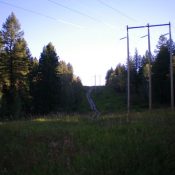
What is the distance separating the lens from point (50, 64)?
60.5 m

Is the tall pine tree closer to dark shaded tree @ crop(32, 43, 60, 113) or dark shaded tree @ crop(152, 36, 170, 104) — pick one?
dark shaded tree @ crop(32, 43, 60, 113)

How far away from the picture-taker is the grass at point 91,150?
1116 cm

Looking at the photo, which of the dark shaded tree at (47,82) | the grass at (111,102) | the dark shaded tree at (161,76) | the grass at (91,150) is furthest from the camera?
the grass at (111,102)

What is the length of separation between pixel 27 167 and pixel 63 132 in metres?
4.52

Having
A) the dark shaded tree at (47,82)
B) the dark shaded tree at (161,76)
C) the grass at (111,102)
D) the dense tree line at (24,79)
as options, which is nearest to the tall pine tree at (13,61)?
the dense tree line at (24,79)

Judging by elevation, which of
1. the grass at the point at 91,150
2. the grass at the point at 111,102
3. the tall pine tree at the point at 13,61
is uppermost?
the tall pine tree at the point at 13,61

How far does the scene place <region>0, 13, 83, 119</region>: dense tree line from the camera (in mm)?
51438

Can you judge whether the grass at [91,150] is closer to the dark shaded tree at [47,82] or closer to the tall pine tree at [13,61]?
the tall pine tree at [13,61]

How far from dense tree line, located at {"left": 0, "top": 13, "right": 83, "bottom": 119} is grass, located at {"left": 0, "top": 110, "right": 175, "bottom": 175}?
30010mm

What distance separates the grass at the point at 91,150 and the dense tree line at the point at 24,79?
98.5 feet

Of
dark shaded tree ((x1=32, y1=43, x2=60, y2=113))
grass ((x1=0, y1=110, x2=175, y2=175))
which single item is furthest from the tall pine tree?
grass ((x1=0, y1=110, x2=175, y2=175))

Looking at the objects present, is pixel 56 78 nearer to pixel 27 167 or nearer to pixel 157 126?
pixel 157 126

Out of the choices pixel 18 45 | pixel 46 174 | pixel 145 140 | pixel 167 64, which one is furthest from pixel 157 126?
pixel 167 64

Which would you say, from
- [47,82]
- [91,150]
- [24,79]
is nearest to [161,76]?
[47,82]
